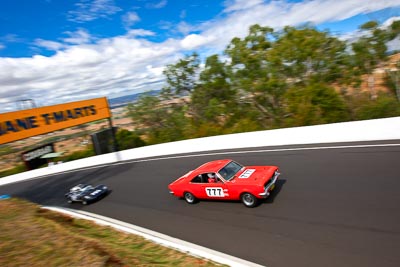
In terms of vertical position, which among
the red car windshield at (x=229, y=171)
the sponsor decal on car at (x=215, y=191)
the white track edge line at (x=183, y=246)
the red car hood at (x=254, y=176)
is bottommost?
the white track edge line at (x=183, y=246)

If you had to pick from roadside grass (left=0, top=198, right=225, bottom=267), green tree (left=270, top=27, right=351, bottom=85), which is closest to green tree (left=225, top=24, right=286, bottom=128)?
green tree (left=270, top=27, right=351, bottom=85)

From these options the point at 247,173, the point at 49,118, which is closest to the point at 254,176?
the point at 247,173

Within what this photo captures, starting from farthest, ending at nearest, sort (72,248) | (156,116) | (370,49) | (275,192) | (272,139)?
(156,116)
(370,49)
(272,139)
(275,192)
(72,248)

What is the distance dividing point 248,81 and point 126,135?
1349 cm

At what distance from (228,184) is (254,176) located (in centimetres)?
82

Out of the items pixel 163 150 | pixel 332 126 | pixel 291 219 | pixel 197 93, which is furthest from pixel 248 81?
pixel 291 219

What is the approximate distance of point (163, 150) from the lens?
18719mm

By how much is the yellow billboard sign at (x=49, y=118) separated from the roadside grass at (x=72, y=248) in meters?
13.3

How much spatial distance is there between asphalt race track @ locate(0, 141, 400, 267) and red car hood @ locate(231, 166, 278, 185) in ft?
2.44

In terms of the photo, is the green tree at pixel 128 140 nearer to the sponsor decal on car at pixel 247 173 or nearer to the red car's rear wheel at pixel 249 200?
the sponsor decal on car at pixel 247 173

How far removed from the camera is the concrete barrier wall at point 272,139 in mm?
10945

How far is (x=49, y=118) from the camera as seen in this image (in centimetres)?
1994

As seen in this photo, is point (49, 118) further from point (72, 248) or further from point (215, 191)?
point (72, 248)

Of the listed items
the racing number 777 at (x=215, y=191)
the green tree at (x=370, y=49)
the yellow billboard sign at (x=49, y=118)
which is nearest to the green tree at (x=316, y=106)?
the green tree at (x=370, y=49)
